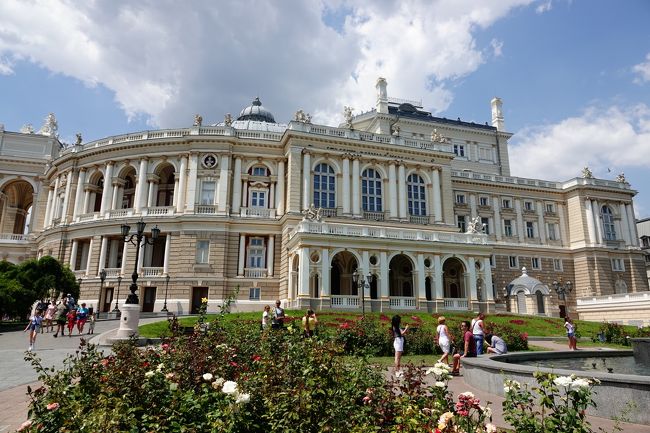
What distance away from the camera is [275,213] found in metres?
45.1

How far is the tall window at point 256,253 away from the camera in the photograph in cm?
4375

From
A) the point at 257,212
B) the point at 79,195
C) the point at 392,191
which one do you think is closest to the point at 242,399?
the point at 257,212

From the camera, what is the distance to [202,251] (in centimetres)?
4272

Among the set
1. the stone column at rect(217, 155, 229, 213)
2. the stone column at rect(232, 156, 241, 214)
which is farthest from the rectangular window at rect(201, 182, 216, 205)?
the stone column at rect(232, 156, 241, 214)

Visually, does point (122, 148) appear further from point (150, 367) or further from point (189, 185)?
point (150, 367)

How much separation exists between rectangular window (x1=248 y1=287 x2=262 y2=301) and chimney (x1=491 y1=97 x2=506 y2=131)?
4709 centimetres

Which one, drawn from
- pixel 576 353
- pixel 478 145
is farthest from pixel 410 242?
pixel 478 145

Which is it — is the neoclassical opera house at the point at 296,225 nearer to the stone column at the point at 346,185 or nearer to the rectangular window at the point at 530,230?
the stone column at the point at 346,185

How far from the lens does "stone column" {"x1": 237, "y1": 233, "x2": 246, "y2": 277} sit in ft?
140

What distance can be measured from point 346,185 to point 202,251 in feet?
53.5

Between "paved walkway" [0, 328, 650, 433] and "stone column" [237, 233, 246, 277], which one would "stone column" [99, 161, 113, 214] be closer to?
"stone column" [237, 233, 246, 277]

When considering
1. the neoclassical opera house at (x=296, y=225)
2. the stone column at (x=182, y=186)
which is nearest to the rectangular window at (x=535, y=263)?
the neoclassical opera house at (x=296, y=225)

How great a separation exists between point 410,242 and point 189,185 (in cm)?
2348

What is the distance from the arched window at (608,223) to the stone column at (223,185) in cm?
5052
